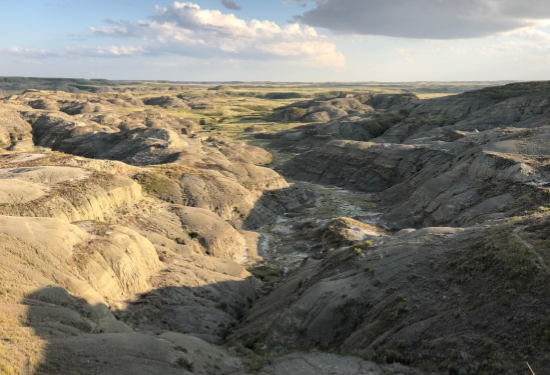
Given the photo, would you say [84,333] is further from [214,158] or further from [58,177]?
[214,158]

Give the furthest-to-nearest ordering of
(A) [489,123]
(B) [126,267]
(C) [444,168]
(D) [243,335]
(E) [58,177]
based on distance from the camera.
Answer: (A) [489,123] → (C) [444,168] → (E) [58,177] → (B) [126,267] → (D) [243,335]

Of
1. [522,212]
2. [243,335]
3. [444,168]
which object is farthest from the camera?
[444,168]

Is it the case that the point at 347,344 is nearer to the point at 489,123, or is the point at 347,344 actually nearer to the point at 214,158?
the point at 214,158

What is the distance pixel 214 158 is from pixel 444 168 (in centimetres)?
3060

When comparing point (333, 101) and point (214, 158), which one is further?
point (333, 101)

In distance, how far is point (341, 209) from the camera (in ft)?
160

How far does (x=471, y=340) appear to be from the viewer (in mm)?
14008

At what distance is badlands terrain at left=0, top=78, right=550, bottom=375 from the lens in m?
14.0

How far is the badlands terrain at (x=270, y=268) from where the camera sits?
551 inches

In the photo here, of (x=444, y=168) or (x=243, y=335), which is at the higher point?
(x=444, y=168)

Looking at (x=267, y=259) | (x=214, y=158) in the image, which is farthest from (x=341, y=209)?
(x=214, y=158)

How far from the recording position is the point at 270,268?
3284 cm

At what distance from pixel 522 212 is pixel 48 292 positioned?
101 ft

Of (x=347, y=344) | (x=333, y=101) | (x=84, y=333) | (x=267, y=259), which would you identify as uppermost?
(x=333, y=101)
